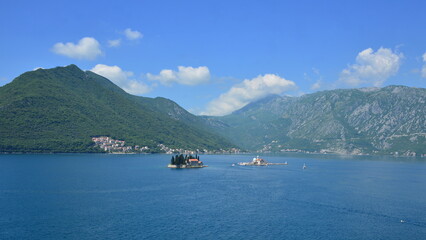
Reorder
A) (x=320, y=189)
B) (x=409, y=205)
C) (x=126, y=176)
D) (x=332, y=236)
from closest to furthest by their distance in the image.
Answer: (x=332, y=236)
(x=409, y=205)
(x=320, y=189)
(x=126, y=176)

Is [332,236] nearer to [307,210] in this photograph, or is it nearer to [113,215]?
[307,210]

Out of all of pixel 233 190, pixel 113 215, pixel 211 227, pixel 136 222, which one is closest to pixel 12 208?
pixel 113 215

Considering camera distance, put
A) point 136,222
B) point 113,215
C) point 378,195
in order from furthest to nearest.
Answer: point 378,195, point 113,215, point 136,222

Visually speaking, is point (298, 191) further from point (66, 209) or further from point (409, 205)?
point (66, 209)

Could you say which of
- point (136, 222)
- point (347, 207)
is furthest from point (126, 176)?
point (347, 207)

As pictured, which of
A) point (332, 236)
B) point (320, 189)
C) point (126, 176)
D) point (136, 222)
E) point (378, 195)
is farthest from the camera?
point (126, 176)

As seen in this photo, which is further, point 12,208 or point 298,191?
point 298,191

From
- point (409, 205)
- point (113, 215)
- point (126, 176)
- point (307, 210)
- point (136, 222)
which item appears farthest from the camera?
point (126, 176)

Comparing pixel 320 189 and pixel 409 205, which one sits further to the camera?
pixel 320 189

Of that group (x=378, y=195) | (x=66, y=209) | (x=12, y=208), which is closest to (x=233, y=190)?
(x=378, y=195)
